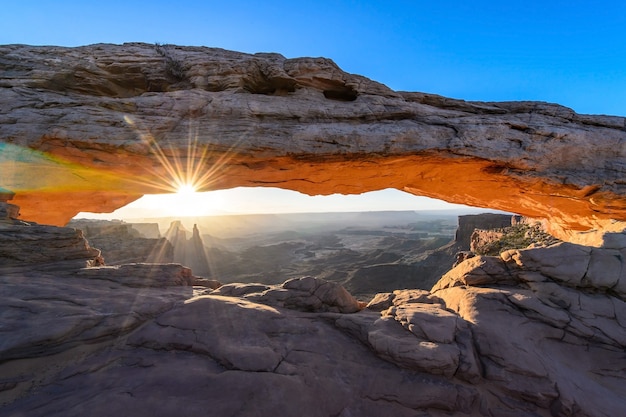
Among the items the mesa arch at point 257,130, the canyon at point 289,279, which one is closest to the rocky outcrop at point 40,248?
the canyon at point 289,279

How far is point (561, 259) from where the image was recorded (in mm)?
9633

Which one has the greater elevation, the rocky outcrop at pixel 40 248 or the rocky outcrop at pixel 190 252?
the rocky outcrop at pixel 40 248

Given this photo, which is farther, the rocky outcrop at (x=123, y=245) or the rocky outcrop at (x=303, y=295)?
the rocky outcrop at (x=123, y=245)

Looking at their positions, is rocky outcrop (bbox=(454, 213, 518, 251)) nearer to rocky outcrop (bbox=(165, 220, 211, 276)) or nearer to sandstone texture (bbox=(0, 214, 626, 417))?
sandstone texture (bbox=(0, 214, 626, 417))

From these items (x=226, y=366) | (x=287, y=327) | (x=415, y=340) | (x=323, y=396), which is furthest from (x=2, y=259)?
(x=415, y=340)

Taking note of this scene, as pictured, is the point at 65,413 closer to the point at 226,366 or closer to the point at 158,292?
the point at 226,366

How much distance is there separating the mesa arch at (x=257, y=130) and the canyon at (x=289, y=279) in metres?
0.09

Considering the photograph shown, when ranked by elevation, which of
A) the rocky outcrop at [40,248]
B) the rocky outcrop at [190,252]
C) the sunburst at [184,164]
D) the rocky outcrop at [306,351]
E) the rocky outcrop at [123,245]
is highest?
the sunburst at [184,164]

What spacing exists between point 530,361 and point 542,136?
10339 mm

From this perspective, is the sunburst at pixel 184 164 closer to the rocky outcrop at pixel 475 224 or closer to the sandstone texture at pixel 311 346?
the sandstone texture at pixel 311 346

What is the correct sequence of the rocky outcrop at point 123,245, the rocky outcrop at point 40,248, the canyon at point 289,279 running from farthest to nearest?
1. the rocky outcrop at point 123,245
2. the rocky outcrop at point 40,248
3. the canyon at point 289,279

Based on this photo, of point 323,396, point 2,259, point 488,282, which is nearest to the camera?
point 323,396

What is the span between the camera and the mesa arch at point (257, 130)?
1103 cm

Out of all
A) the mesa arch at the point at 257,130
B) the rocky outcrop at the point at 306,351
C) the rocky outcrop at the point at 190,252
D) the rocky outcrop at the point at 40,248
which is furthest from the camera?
the rocky outcrop at the point at 190,252
